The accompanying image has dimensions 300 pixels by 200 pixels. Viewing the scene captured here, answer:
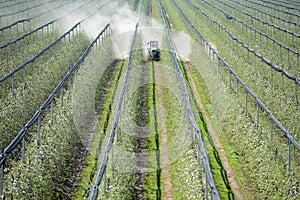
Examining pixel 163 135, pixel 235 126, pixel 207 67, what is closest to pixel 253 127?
pixel 235 126

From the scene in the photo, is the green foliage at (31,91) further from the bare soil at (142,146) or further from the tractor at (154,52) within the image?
the tractor at (154,52)

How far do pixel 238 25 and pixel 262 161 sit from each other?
22013mm

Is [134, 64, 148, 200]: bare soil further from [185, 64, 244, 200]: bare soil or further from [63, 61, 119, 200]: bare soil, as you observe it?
[185, 64, 244, 200]: bare soil

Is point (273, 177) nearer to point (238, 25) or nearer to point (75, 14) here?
point (238, 25)

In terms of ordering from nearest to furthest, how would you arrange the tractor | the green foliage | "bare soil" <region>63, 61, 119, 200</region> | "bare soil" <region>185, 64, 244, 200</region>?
"bare soil" <region>63, 61, 119, 200</region> < "bare soil" <region>185, 64, 244, 200</region> < the green foliage < the tractor

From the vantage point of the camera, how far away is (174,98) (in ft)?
58.7

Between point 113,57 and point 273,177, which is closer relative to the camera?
point 273,177

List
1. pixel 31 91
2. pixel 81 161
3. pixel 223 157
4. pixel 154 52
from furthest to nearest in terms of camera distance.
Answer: pixel 154 52
pixel 31 91
pixel 223 157
pixel 81 161

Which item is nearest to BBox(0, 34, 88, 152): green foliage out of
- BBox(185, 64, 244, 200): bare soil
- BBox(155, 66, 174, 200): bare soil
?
BBox(155, 66, 174, 200): bare soil

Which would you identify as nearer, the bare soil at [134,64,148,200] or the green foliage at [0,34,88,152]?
the bare soil at [134,64,148,200]

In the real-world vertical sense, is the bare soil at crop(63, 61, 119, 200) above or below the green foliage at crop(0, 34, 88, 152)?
below

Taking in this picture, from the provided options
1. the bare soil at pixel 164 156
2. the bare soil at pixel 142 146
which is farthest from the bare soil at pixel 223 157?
the bare soil at pixel 142 146

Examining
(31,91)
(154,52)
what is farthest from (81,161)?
(154,52)

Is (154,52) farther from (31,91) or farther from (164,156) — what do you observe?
(164,156)
